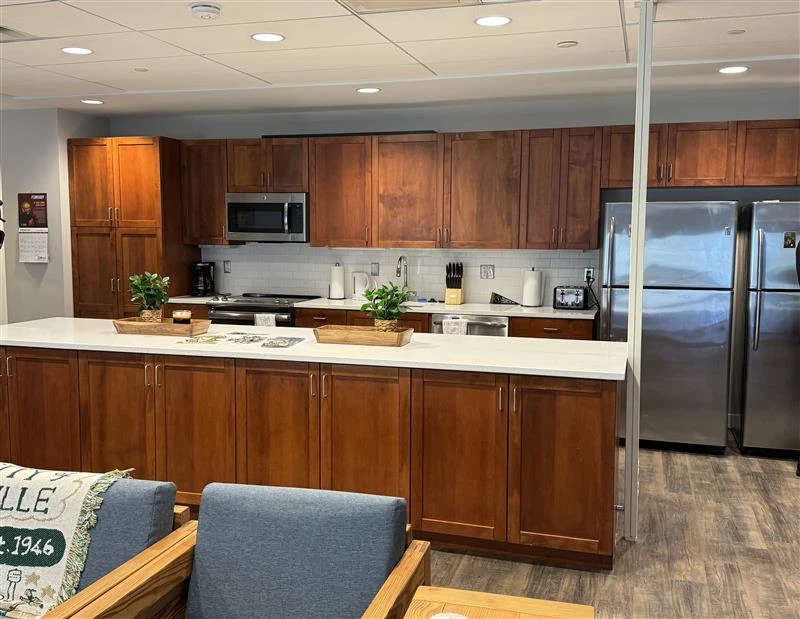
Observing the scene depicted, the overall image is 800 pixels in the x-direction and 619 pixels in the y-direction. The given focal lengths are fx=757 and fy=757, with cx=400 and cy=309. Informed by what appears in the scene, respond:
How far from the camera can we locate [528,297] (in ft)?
19.2

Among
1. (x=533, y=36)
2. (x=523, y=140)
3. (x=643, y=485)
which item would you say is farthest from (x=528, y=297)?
(x=533, y=36)

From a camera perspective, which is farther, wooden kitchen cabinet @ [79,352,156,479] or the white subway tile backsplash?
the white subway tile backsplash

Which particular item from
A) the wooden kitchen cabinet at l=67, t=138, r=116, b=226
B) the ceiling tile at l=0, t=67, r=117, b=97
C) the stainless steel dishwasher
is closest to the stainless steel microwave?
the wooden kitchen cabinet at l=67, t=138, r=116, b=226

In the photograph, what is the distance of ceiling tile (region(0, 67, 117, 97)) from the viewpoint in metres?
4.94

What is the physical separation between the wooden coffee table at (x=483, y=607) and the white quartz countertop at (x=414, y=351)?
1.62 m

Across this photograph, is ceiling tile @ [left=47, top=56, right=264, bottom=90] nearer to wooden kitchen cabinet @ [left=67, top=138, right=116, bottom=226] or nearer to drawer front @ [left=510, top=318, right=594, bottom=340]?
wooden kitchen cabinet @ [left=67, top=138, right=116, bottom=226]

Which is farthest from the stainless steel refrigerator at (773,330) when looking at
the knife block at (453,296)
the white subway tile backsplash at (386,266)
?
the knife block at (453,296)

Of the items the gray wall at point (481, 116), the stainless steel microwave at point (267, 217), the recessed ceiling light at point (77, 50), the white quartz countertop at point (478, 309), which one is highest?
the recessed ceiling light at point (77, 50)

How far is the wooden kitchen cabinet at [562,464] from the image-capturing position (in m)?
3.13

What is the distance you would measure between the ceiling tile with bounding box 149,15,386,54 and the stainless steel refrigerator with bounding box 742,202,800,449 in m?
2.78

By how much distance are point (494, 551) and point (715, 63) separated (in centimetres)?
310

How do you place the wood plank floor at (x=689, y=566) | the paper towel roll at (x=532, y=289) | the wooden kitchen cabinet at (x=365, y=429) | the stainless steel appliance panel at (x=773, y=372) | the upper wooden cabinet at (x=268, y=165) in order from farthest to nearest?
the upper wooden cabinet at (x=268, y=165) → the paper towel roll at (x=532, y=289) → the stainless steel appliance panel at (x=773, y=372) → the wooden kitchen cabinet at (x=365, y=429) → the wood plank floor at (x=689, y=566)

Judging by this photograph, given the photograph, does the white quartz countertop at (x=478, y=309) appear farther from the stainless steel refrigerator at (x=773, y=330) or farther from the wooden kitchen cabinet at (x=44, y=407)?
the wooden kitchen cabinet at (x=44, y=407)

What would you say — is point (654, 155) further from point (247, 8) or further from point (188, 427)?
point (188, 427)
